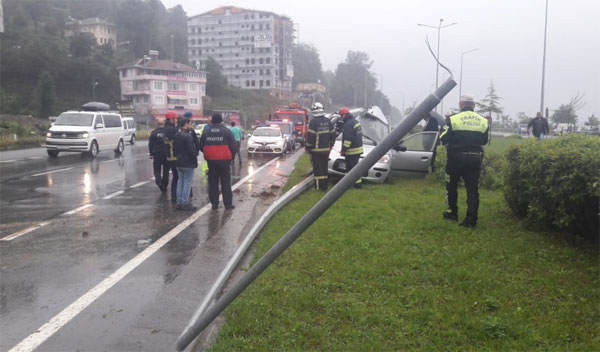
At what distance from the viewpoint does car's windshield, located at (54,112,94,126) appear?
21.2m

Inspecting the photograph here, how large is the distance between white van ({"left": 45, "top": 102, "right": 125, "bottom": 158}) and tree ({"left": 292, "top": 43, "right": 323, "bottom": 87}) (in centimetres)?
12727

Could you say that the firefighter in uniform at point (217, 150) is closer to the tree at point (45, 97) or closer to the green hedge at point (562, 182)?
the green hedge at point (562, 182)

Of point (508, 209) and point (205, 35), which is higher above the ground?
point (205, 35)

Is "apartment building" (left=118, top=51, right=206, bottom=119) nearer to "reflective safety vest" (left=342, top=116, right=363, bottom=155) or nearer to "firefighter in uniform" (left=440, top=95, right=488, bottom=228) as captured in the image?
"reflective safety vest" (left=342, top=116, right=363, bottom=155)

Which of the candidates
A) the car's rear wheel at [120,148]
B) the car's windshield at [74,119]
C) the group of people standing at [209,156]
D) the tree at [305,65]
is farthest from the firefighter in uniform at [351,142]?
the tree at [305,65]

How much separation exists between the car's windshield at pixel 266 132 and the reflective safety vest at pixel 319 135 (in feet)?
40.8

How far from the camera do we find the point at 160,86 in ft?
283

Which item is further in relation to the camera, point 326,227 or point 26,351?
point 326,227

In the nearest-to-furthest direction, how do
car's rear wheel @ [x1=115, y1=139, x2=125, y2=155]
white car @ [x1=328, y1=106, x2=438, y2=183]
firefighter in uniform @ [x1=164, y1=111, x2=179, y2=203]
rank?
1. firefighter in uniform @ [x1=164, y1=111, x2=179, y2=203]
2. white car @ [x1=328, y1=106, x2=438, y2=183]
3. car's rear wheel @ [x1=115, y1=139, x2=125, y2=155]

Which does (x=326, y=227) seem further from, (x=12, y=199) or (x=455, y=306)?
(x=12, y=199)

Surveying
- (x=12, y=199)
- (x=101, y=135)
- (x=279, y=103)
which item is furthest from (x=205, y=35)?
(x=12, y=199)

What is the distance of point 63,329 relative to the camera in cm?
416

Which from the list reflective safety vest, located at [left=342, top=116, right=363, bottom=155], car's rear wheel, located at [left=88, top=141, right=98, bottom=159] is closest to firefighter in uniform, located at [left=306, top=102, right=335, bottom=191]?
reflective safety vest, located at [left=342, top=116, right=363, bottom=155]

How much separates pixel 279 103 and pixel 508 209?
105 m
